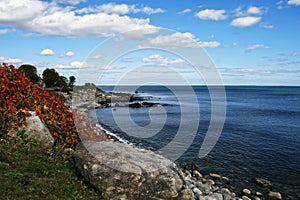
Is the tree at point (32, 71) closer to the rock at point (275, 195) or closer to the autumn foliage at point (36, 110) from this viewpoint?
the autumn foliage at point (36, 110)

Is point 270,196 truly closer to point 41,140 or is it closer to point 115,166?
point 115,166

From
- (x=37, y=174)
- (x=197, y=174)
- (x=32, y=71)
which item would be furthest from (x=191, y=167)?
(x=32, y=71)

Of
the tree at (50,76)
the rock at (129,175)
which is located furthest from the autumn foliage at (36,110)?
the tree at (50,76)

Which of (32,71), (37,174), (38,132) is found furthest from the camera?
(32,71)

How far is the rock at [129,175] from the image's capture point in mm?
7543

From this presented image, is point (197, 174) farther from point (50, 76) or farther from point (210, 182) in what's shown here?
point (50, 76)

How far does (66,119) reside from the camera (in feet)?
37.9

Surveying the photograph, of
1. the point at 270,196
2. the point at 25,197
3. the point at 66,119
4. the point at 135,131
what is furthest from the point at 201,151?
the point at 25,197

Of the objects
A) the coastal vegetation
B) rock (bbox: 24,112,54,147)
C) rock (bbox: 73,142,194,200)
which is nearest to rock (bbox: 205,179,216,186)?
rock (bbox: 73,142,194,200)

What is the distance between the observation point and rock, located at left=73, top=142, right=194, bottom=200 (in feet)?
24.7

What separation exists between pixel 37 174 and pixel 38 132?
9.16 ft

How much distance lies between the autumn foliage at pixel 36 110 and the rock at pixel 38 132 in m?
0.23

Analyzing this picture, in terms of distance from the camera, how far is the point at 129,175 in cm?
752

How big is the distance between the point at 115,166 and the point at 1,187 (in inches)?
114
